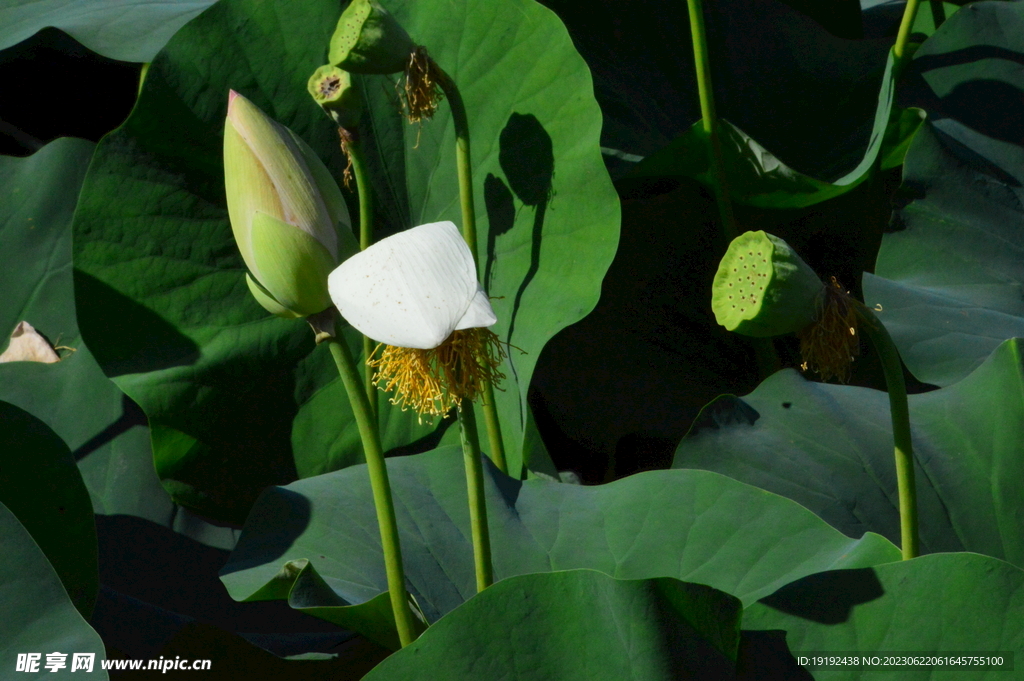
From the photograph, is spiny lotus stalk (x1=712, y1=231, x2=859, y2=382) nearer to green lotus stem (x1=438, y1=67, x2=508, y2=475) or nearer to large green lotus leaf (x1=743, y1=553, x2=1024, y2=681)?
large green lotus leaf (x1=743, y1=553, x2=1024, y2=681)

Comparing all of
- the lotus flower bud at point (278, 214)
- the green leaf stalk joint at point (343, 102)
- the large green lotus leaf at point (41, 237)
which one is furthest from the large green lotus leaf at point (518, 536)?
the large green lotus leaf at point (41, 237)

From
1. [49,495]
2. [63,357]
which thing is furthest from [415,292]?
[63,357]

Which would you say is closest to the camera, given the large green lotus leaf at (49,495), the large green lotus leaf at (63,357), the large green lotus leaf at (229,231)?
the large green lotus leaf at (49,495)

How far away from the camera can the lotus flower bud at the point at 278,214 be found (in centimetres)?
55

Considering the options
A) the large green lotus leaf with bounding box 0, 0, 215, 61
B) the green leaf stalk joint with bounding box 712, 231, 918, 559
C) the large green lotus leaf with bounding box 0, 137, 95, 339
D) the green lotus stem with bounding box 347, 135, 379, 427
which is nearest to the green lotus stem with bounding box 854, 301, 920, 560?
the green leaf stalk joint with bounding box 712, 231, 918, 559

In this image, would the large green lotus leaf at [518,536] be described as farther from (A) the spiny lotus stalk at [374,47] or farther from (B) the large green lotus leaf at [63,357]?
(A) the spiny lotus stalk at [374,47]

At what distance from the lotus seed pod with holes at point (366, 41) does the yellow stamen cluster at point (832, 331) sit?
1.42 ft

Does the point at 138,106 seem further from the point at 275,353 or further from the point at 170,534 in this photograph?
the point at 170,534

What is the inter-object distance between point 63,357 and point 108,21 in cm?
43

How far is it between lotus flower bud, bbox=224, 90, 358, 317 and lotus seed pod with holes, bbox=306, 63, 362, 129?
0.64 ft

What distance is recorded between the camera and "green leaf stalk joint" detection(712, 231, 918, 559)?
54cm

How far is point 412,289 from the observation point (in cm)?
43

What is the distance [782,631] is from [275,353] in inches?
26.0

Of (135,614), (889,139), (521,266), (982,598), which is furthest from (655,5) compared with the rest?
(135,614)
